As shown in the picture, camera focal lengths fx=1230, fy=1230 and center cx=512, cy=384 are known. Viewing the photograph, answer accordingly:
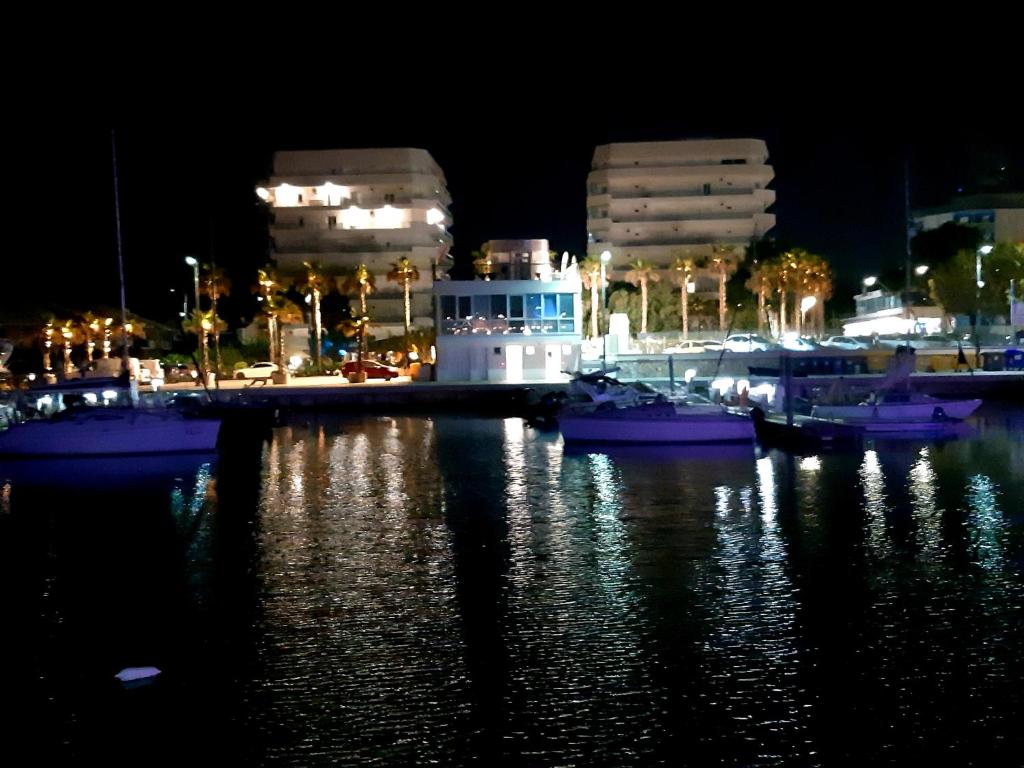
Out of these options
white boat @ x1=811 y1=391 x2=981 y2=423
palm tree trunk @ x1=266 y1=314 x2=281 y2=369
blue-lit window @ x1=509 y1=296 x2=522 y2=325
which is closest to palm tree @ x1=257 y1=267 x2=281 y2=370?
palm tree trunk @ x1=266 y1=314 x2=281 y2=369

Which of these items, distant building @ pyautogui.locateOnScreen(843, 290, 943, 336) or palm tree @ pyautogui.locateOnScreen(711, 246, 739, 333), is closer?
distant building @ pyautogui.locateOnScreen(843, 290, 943, 336)

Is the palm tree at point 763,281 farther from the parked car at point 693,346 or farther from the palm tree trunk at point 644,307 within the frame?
the parked car at point 693,346

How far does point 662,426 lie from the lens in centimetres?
4009

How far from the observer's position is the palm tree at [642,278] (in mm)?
98188

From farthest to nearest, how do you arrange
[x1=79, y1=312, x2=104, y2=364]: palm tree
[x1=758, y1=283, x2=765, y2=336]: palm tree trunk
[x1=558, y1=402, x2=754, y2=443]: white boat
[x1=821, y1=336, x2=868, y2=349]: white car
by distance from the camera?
[x1=758, y1=283, x2=765, y2=336]: palm tree trunk
[x1=79, y1=312, x2=104, y2=364]: palm tree
[x1=821, y1=336, x2=868, y2=349]: white car
[x1=558, y1=402, x2=754, y2=443]: white boat

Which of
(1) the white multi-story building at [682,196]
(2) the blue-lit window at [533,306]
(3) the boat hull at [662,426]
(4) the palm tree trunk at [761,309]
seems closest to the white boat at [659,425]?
(3) the boat hull at [662,426]

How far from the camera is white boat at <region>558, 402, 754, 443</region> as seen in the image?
1581 inches

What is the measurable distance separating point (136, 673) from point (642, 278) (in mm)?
85251

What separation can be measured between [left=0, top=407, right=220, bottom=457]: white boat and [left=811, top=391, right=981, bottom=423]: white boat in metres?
22.7

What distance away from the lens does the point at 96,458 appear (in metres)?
40.2

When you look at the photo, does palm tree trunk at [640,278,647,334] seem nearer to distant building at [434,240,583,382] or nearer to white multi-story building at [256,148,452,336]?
white multi-story building at [256,148,452,336]

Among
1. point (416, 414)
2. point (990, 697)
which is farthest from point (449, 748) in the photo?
point (416, 414)

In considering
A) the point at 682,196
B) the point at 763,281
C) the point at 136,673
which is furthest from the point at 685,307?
the point at 136,673

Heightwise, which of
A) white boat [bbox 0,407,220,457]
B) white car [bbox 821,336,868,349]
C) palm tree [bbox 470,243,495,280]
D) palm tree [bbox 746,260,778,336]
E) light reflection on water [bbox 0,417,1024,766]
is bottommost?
light reflection on water [bbox 0,417,1024,766]
